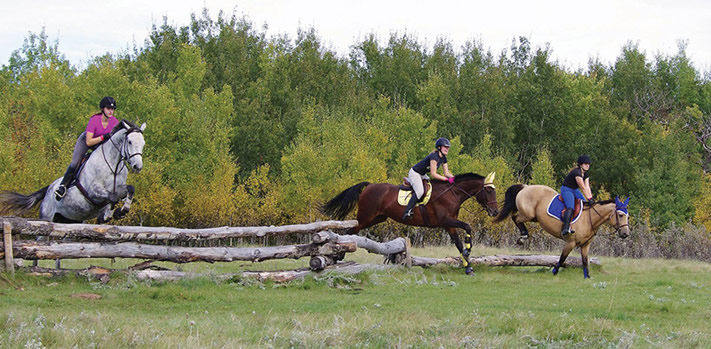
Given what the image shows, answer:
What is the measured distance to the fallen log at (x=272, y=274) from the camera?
12680 mm

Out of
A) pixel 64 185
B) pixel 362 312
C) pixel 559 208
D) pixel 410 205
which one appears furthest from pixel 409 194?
pixel 64 185

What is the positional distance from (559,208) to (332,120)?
24964 millimetres

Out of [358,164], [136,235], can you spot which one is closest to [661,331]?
[136,235]

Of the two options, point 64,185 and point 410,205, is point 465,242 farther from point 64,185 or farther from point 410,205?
point 64,185

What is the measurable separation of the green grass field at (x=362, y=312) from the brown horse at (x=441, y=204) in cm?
113

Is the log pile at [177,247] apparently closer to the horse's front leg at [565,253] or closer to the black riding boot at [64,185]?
the black riding boot at [64,185]

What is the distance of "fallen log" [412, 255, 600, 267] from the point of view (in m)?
16.8

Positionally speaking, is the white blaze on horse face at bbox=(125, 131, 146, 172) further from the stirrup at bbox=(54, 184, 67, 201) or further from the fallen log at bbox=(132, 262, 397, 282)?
the fallen log at bbox=(132, 262, 397, 282)

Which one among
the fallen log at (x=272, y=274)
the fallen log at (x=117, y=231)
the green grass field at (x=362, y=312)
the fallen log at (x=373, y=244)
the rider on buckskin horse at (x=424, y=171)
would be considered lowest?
the green grass field at (x=362, y=312)

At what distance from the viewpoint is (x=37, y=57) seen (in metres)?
58.7

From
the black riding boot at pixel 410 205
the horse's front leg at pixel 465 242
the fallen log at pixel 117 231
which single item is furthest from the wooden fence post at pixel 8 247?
the horse's front leg at pixel 465 242

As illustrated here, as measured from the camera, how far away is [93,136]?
13711 mm

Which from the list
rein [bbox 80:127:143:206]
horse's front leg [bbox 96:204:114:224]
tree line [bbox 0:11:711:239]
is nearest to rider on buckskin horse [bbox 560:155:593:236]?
rein [bbox 80:127:143:206]

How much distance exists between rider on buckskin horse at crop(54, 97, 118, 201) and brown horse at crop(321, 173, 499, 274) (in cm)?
632
